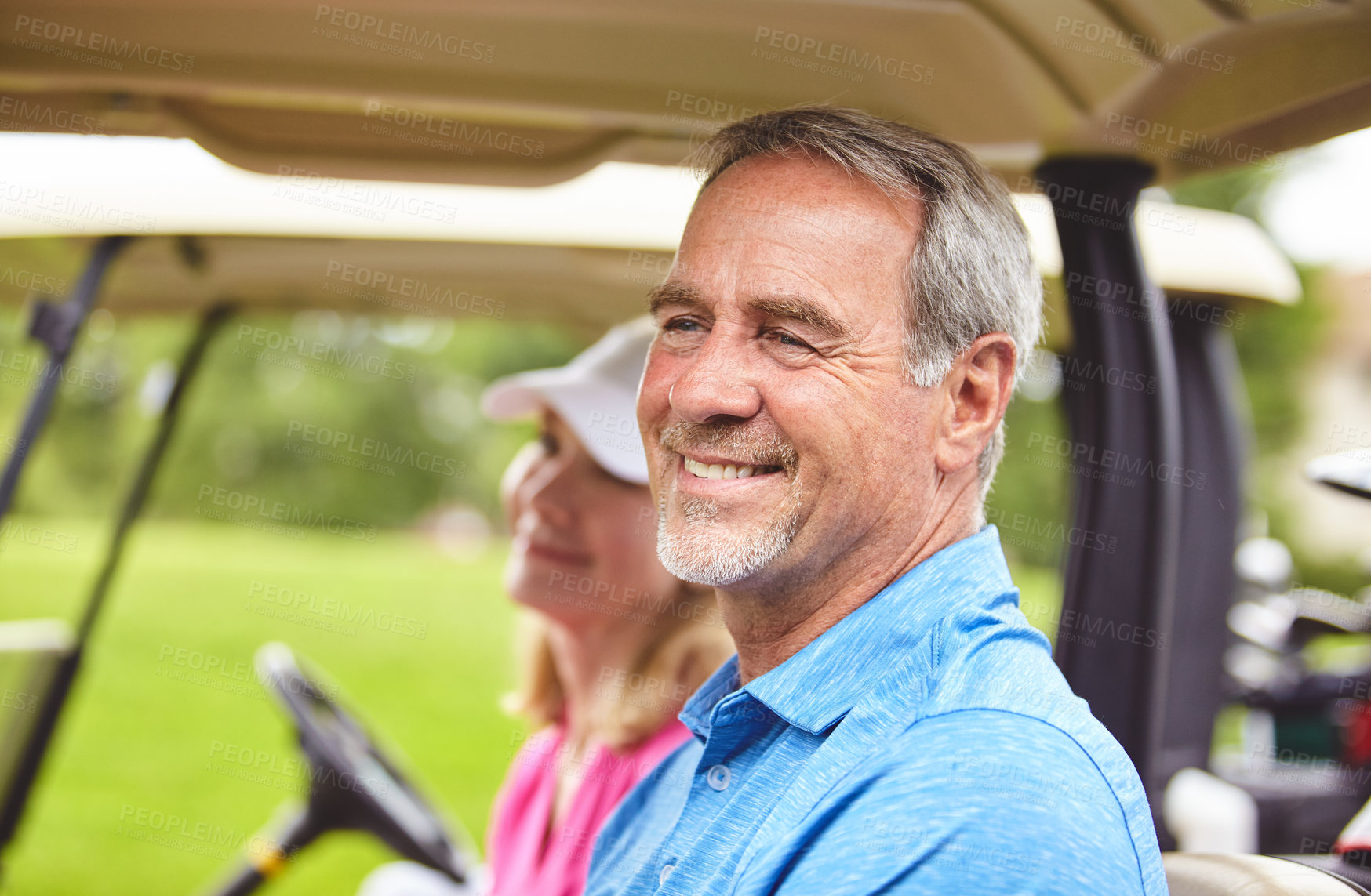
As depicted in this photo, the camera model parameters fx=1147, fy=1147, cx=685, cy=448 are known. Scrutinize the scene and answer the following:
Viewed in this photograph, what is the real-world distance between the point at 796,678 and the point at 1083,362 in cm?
86

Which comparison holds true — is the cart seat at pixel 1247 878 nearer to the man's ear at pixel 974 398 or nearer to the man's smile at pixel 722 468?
the man's ear at pixel 974 398

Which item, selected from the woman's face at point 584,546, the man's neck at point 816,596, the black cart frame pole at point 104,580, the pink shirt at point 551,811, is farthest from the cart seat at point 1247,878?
the black cart frame pole at point 104,580

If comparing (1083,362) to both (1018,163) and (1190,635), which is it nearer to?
(1018,163)

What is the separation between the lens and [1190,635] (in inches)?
139

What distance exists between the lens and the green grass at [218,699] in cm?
651

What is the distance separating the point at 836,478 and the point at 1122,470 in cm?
68

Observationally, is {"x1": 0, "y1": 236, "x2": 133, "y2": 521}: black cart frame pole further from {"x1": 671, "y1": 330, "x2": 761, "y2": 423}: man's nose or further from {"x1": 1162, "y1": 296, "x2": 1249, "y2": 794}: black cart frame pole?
{"x1": 1162, "y1": 296, "x2": 1249, "y2": 794}: black cart frame pole

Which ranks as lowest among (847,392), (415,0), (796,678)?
(796,678)

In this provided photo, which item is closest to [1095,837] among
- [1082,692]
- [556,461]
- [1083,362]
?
[1082,692]

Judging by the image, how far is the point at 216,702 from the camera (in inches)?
398

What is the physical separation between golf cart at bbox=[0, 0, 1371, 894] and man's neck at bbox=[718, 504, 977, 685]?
0.51m

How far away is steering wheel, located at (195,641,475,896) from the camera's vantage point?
3.12 metres

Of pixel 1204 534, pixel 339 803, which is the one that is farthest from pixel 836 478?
pixel 1204 534

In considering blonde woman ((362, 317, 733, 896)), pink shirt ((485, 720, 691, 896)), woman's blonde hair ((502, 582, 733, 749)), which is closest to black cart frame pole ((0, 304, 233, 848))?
blonde woman ((362, 317, 733, 896))
